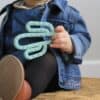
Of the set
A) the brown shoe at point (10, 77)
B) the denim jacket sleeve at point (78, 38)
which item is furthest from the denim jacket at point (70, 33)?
the brown shoe at point (10, 77)

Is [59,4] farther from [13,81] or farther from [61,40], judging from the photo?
[13,81]

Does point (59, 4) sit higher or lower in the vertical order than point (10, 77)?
higher

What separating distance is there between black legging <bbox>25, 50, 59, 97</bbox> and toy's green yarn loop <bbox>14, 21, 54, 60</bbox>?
0.06 feet

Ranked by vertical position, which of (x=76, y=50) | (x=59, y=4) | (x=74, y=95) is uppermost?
(x=59, y=4)

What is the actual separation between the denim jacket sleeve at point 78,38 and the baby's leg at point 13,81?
162 mm

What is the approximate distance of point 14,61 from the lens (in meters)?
0.65

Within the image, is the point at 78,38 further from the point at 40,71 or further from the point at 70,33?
the point at 40,71

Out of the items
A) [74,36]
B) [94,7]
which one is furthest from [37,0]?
[94,7]

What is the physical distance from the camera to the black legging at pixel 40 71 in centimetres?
71

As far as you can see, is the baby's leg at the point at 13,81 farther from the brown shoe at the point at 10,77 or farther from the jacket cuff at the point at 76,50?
the jacket cuff at the point at 76,50

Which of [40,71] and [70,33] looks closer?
[40,71]

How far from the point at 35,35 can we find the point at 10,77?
13 centimetres

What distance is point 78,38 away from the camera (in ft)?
2.59

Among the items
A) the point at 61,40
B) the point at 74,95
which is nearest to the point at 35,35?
the point at 61,40
